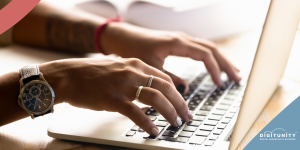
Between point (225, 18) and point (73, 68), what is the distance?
75cm

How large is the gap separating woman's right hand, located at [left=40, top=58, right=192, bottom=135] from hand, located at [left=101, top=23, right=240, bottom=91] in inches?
8.4

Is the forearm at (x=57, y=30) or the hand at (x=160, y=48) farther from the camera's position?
the forearm at (x=57, y=30)

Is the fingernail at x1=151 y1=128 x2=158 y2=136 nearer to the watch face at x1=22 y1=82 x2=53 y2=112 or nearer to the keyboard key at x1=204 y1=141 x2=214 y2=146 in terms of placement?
the keyboard key at x1=204 y1=141 x2=214 y2=146

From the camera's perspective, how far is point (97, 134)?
Result: 1.80 feet

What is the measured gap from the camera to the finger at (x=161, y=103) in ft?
1.89

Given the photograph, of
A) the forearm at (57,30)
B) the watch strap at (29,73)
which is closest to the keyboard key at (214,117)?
the watch strap at (29,73)

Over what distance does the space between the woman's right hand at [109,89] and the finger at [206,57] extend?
0.74 ft

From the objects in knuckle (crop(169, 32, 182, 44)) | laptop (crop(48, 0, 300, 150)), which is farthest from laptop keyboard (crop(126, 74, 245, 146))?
knuckle (crop(169, 32, 182, 44))

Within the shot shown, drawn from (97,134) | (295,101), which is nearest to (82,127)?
(97,134)

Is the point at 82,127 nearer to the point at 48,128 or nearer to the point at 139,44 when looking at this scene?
the point at 48,128

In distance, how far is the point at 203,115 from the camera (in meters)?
0.63

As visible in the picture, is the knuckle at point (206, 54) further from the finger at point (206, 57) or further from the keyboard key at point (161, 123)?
the keyboard key at point (161, 123)

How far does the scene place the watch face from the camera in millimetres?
586

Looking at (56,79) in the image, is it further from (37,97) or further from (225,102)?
(225,102)
